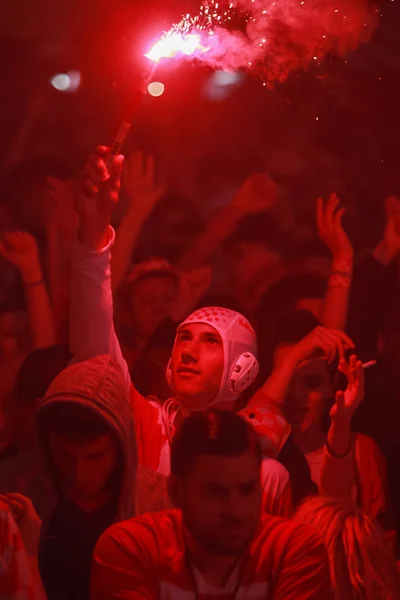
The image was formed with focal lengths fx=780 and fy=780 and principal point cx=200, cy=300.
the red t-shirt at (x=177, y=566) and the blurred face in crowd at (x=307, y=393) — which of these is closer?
the red t-shirt at (x=177, y=566)

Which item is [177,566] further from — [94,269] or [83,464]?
[94,269]

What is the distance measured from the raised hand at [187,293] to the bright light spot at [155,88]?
69 centimetres

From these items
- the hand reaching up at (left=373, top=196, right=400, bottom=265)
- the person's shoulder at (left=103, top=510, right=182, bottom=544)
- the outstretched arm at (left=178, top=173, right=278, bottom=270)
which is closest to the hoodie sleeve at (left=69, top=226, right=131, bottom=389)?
the outstretched arm at (left=178, top=173, right=278, bottom=270)

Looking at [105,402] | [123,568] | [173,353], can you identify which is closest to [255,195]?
[173,353]

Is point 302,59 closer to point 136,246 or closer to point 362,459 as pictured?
point 136,246

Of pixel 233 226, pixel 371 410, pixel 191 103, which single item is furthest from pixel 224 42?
pixel 371 410

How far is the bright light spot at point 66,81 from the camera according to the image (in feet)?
9.49

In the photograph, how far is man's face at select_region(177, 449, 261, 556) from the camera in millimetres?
2668

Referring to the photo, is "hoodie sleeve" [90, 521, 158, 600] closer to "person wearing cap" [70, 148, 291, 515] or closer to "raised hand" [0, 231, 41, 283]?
"person wearing cap" [70, 148, 291, 515]

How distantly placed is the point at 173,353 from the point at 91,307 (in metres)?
0.36

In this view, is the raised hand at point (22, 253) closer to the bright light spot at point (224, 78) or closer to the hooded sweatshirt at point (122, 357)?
the hooded sweatshirt at point (122, 357)

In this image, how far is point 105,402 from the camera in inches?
107

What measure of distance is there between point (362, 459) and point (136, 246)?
1202 millimetres

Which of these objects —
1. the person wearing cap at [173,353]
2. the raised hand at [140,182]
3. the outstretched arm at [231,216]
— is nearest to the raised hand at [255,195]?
the outstretched arm at [231,216]
